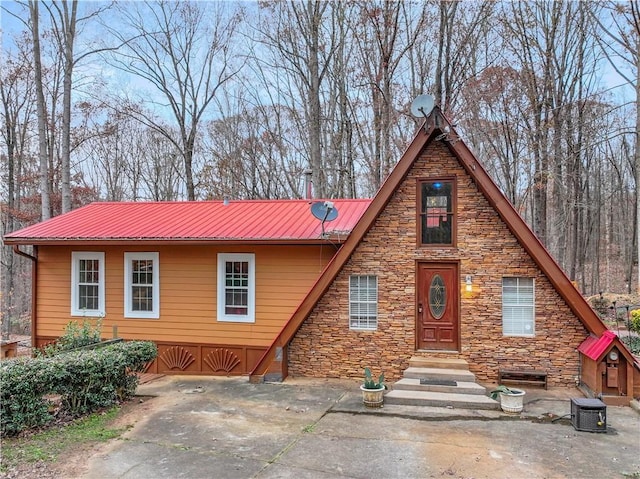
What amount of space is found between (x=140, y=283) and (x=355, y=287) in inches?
200

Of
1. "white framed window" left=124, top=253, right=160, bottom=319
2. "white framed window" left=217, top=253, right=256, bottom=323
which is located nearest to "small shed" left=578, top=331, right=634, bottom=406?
"white framed window" left=217, top=253, right=256, bottom=323

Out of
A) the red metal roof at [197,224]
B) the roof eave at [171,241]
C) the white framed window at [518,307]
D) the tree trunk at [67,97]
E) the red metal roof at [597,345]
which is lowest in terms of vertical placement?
the red metal roof at [597,345]

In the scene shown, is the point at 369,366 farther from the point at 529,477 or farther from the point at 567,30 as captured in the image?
the point at 567,30

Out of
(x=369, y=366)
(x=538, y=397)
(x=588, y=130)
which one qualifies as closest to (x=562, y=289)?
(x=538, y=397)

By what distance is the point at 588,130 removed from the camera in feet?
50.9

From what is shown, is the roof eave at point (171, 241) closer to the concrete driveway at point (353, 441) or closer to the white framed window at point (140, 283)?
the white framed window at point (140, 283)

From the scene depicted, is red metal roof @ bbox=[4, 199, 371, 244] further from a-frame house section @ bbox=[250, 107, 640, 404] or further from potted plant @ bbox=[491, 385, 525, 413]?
potted plant @ bbox=[491, 385, 525, 413]

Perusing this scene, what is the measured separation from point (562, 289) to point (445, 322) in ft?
6.75

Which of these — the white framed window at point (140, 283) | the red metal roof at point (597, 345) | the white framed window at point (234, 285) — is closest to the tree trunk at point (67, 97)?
the white framed window at point (140, 283)

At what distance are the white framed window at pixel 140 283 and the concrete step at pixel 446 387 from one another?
5.86 m

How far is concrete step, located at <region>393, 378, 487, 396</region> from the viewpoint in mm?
7031

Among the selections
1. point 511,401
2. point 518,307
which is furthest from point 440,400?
point 518,307

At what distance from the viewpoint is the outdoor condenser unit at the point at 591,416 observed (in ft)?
18.6

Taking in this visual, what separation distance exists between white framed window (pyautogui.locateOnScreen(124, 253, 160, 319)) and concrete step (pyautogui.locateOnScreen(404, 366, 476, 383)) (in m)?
5.91
